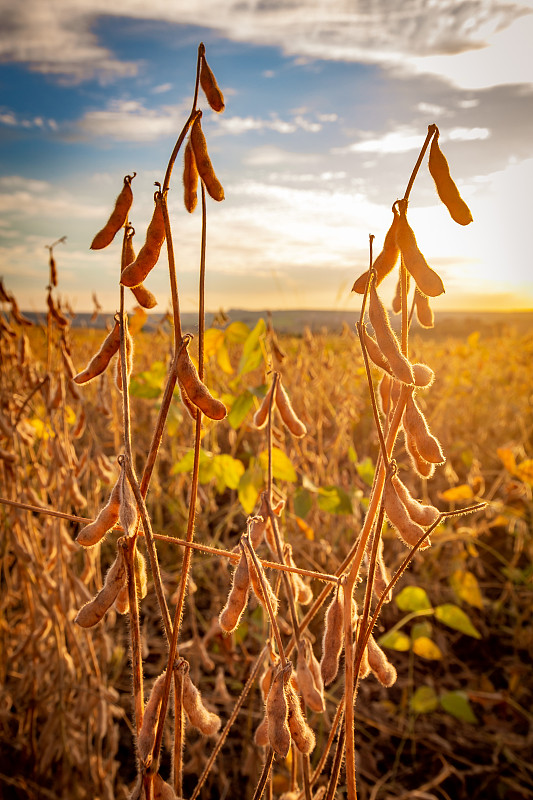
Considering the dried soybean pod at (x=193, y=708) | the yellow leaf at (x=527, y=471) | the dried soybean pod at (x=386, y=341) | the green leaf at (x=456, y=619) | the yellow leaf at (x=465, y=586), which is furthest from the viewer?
the yellow leaf at (x=527, y=471)

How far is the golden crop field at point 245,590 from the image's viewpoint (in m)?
0.70

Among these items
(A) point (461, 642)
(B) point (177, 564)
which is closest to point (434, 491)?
(A) point (461, 642)

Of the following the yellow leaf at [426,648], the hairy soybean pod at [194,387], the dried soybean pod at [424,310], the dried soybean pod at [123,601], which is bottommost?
the yellow leaf at [426,648]

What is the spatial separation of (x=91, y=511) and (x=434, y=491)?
279 cm

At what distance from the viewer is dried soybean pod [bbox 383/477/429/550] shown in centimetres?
69

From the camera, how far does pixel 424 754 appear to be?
2.10 m

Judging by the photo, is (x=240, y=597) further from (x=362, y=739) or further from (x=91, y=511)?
(x=362, y=739)

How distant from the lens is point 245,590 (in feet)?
2.47

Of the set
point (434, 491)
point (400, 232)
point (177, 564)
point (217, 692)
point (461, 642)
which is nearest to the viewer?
point (400, 232)

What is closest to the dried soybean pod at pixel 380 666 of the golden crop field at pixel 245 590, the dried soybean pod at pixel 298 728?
the golden crop field at pixel 245 590

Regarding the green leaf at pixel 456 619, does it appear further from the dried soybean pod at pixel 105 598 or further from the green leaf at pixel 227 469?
the dried soybean pod at pixel 105 598

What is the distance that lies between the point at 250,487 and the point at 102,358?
3.12 ft

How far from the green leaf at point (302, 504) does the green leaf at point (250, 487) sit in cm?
25

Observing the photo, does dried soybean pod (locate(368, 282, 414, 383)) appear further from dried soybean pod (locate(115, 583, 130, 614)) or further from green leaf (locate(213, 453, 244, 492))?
green leaf (locate(213, 453, 244, 492))
